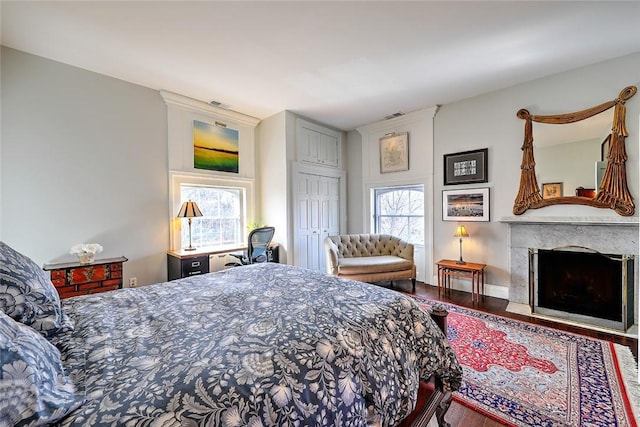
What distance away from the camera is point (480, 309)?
3.26 metres

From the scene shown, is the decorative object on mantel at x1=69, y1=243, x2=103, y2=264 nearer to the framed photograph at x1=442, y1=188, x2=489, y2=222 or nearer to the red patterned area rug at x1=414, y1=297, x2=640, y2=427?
the red patterned area rug at x1=414, y1=297, x2=640, y2=427

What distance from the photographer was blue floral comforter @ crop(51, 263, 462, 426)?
0.75 meters

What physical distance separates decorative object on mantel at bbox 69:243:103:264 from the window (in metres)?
4.34

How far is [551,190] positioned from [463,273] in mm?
1518

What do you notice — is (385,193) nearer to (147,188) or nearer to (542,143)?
(542,143)

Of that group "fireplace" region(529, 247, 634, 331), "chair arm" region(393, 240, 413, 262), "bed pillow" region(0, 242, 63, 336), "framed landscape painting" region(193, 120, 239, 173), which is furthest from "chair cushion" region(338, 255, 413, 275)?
"bed pillow" region(0, 242, 63, 336)

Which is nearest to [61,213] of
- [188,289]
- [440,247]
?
[188,289]

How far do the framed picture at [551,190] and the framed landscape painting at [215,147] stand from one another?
14.8 ft

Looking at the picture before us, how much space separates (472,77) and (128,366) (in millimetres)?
4231

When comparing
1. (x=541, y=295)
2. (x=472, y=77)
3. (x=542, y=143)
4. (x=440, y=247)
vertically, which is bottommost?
(x=541, y=295)

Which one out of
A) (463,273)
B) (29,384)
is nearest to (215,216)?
(29,384)

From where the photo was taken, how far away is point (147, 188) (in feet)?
11.7

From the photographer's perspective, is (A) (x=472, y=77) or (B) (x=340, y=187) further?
(B) (x=340, y=187)

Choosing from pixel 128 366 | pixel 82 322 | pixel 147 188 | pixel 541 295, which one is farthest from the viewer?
pixel 147 188
